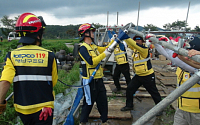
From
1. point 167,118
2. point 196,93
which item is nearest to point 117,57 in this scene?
point 167,118

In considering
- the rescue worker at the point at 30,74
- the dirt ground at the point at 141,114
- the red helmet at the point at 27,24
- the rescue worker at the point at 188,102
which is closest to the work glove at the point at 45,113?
the rescue worker at the point at 30,74

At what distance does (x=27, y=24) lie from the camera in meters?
1.88

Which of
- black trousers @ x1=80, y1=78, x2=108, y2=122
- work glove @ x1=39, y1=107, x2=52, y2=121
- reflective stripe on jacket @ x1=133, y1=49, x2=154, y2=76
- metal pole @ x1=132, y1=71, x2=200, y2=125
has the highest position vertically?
metal pole @ x1=132, y1=71, x2=200, y2=125

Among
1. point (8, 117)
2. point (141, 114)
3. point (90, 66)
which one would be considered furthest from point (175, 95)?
point (8, 117)

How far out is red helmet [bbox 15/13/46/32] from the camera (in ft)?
6.16

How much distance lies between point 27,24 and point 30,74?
0.67 metres

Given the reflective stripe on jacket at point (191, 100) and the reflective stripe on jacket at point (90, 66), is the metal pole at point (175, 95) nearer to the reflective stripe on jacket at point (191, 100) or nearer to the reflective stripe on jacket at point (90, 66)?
the reflective stripe on jacket at point (191, 100)

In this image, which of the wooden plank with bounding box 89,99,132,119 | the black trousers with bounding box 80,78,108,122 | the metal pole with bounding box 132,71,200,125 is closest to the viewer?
the metal pole with bounding box 132,71,200,125

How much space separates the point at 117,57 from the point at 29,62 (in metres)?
3.78

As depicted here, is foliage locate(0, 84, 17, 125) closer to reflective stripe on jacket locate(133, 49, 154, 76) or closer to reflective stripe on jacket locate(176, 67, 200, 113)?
reflective stripe on jacket locate(133, 49, 154, 76)

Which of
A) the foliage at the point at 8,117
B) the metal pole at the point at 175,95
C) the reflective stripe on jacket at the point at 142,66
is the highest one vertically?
the metal pole at the point at 175,95

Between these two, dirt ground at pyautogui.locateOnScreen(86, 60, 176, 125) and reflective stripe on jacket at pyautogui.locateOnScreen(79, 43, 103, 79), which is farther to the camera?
dirt ground at pyautogui.locateOnScreen(86, 60, 176, 125)

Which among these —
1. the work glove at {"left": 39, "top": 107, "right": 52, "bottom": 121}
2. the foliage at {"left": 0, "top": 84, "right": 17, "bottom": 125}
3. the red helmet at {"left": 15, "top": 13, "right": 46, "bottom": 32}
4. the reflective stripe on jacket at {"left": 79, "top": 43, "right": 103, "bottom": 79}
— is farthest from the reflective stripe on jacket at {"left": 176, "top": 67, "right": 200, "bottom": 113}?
the foliage at {"left": 0, "top": 84, "right": 17, "bottom": 125}

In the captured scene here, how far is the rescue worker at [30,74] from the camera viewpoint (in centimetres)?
180
